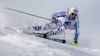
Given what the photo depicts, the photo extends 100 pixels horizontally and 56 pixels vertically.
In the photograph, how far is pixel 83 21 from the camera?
17.8 metres

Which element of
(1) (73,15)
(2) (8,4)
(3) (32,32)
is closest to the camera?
(1) (73,15)

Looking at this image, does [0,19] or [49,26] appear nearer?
[49,26]

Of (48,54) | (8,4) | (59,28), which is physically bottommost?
Answer: (48,54)

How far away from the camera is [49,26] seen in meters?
6.84

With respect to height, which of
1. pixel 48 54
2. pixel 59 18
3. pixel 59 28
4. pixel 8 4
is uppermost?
pixel 8 4

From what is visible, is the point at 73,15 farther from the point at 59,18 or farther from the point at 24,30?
the point at 24,30

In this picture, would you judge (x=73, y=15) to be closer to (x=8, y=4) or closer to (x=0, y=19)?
(x=0, y=19)

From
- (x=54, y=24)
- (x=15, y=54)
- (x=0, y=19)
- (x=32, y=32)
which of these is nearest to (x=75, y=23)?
(x=54, y=24)

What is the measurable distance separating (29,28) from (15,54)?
16.5 ft

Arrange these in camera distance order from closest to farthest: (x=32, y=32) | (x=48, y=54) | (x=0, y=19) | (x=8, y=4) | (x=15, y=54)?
(x=15, y=54), (x=48, y=54), (x=32, y=32), (x=0, y=19), (x=8, y=4)

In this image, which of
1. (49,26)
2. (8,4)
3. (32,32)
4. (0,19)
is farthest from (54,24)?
(8,4)

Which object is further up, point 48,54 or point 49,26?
point 49,26

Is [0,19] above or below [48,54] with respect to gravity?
above

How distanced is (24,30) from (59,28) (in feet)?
5.28
